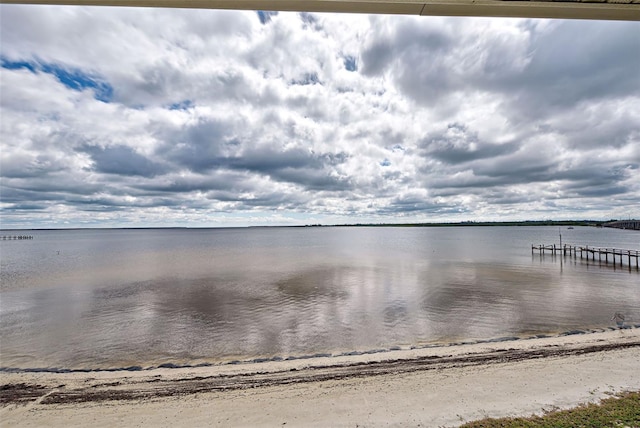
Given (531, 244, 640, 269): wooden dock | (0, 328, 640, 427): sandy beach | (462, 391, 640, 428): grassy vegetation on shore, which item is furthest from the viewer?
(531, 244, 640, 269): wooden dock

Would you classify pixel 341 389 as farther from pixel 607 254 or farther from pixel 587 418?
pixel 607 254

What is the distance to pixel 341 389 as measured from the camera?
925cm

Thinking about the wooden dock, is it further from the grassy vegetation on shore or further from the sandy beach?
the grassy vegetation on shore

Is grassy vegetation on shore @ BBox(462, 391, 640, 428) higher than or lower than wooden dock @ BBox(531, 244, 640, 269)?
higher

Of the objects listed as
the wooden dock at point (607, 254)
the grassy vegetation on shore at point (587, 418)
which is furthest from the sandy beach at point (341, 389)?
the wooden dock at point (607, 254)

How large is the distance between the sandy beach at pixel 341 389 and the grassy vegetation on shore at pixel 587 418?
504 millimetres

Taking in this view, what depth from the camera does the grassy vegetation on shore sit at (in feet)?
20.7

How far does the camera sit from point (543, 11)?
167 inches

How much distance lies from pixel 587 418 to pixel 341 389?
5.98 meters

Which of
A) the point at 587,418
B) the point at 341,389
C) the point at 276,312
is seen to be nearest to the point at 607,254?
the point at 276,312

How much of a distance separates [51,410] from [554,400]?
14.3m

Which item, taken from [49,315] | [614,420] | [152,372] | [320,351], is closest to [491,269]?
[320,351]

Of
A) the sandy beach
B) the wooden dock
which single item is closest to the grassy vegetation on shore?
the sandy beach

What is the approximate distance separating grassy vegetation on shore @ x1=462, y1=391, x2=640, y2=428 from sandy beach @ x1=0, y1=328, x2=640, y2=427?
1.65 feet
